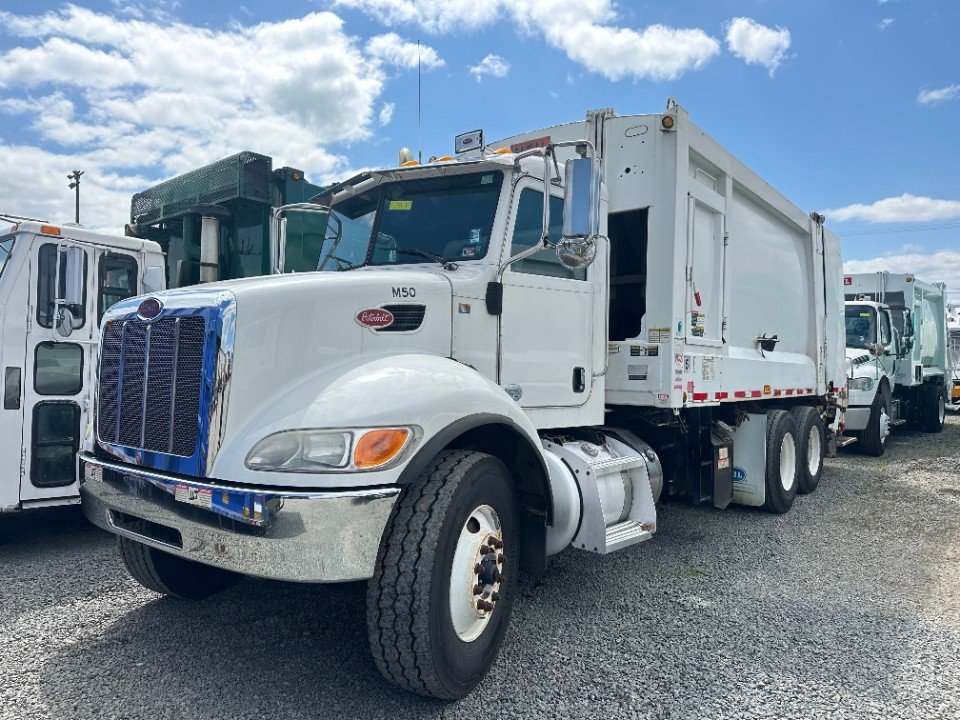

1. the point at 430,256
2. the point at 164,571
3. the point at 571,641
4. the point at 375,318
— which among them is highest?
the point at 430,256

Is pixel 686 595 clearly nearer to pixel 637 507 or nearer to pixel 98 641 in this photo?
pixel 637 507

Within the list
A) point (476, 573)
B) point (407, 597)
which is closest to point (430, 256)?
point (476, 573)

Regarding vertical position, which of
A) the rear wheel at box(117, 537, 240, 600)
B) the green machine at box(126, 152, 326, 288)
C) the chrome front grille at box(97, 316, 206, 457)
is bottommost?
the rear wheel at box(117, 537, 240, 600)

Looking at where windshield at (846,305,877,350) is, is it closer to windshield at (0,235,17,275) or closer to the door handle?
the door handle

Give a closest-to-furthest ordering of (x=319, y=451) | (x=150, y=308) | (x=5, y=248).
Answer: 1. (x=319, y=451)
2. (x=150, y=308)
3. (x=5, y=248)

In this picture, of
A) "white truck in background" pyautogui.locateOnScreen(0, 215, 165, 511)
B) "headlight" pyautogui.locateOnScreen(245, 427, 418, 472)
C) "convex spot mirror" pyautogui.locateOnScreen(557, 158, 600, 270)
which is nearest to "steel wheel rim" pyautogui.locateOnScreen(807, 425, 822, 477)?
"convex spot mirror" pyautogui.locateOnScreen(557, 158, 600, 270)

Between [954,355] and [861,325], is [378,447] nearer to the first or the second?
[861,325]

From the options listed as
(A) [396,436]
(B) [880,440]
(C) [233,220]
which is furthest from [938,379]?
(A) [396,436]

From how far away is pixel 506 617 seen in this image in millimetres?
3184

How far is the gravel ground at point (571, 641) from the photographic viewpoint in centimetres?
290

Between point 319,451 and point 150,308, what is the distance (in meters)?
1.14

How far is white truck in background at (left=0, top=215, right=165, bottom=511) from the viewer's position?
4.78 m

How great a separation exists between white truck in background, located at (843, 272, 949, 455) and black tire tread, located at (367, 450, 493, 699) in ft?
30.2

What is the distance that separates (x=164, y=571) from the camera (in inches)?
144
